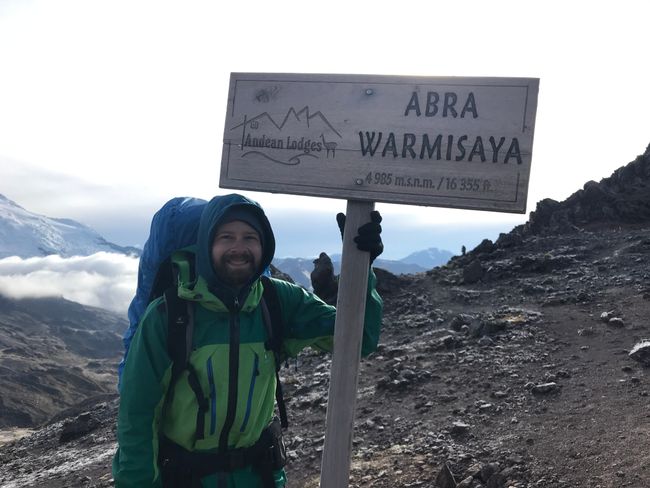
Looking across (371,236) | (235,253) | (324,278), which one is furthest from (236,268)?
(324,278)

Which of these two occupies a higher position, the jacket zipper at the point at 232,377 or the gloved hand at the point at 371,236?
the gloved hand at the point at 371,236

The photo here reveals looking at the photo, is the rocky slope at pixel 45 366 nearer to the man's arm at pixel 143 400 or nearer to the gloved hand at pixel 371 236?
the man's arm at pixel 143 400

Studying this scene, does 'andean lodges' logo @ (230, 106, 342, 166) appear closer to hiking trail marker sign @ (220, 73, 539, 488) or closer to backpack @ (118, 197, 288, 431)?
hiking trail marker sign @ (220, 73, 539, 488)

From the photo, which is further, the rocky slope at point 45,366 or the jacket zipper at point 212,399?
the rocky slope at point 45,366

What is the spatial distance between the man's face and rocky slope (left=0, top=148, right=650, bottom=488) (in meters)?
4.26

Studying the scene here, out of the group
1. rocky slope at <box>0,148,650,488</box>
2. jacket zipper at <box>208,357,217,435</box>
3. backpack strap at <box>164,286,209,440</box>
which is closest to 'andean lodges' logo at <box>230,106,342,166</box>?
backpack strap at <box>164,286,209,440</box>

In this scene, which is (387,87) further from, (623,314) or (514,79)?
(623,314)

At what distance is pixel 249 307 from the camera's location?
12.8 ft

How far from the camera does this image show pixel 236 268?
385cm

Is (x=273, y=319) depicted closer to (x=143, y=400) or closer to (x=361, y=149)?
(x=143, y=400)

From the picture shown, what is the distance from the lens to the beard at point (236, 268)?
382 cm

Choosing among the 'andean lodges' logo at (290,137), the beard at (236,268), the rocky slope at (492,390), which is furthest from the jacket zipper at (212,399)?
the rocky slope at (492,390)

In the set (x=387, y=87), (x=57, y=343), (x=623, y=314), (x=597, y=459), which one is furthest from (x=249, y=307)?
(x=57, y=343)

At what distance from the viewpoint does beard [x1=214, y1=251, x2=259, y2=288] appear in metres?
3.82
